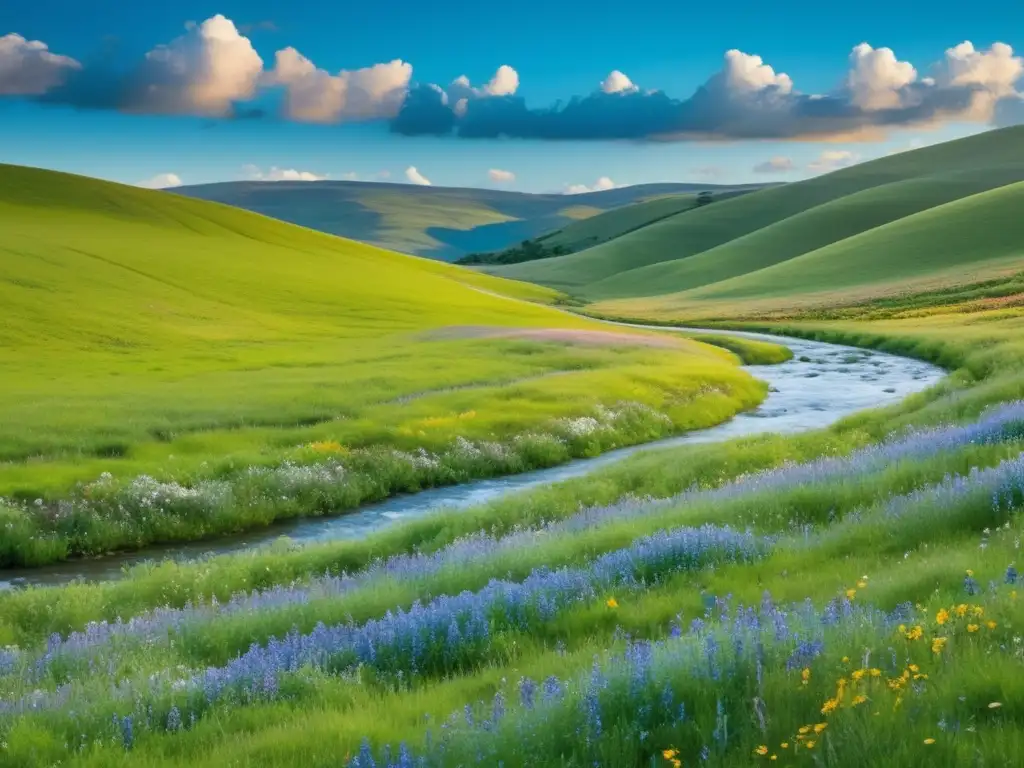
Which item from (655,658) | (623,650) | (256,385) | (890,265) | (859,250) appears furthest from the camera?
(859,250)

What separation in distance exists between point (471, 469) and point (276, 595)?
51.1 feet

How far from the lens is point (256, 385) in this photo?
3509 centimetres

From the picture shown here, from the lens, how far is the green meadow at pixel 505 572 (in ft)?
15.1

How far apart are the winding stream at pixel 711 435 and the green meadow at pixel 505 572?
88 centimetres

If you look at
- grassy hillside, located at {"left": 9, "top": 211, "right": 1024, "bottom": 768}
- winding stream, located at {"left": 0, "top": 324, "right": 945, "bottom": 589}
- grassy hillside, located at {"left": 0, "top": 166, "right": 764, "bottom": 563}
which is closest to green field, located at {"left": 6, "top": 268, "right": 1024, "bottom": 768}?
grassy hillside, located at {"left": 9, "top": 211, "right": 1024, "bottom": 768}

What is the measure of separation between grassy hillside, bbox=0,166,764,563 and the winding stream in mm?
816

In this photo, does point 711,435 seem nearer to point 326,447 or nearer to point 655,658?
point 326,447

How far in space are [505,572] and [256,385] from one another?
27219mm

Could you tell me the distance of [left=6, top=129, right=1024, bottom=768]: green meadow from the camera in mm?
4605

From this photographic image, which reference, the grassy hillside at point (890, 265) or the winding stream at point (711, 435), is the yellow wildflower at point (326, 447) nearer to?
the winding stream at point (711, 435)

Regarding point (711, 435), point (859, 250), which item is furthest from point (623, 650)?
point (859, 250)

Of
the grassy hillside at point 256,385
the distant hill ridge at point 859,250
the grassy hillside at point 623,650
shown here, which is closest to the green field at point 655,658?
the grassy hillside at point 623,650

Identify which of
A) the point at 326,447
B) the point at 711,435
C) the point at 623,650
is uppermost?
the point at 623,650

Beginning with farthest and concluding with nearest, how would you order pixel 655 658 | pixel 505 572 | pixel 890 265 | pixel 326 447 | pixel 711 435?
pixel 890 265 → pixel 711 435 → pixel 326 447 → pixel 505 572 → pixel 655 658
